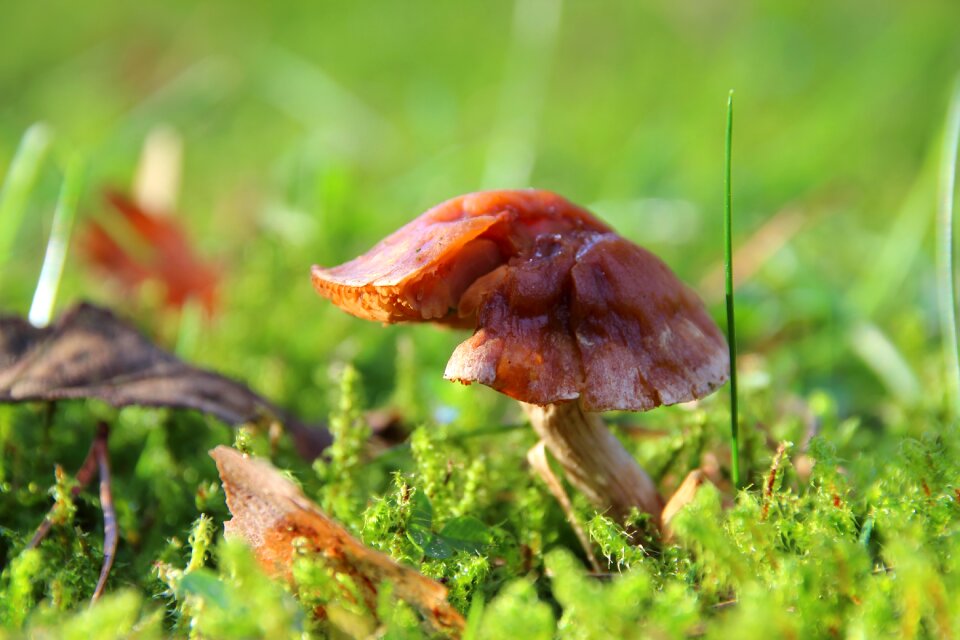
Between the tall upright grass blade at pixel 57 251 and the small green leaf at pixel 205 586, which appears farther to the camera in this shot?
the tall upright grass blade at pixel 57 251

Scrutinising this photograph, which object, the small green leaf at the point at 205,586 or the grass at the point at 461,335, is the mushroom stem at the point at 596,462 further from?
the small green leaf at the point at 205,586

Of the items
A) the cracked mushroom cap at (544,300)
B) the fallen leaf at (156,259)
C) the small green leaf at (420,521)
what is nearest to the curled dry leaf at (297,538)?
the small green leaf at (420,521)

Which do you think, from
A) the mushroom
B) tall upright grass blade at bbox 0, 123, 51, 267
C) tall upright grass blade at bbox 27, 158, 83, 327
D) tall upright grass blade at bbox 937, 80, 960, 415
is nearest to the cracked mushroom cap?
A: the mushroom

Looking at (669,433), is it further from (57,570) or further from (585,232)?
(57,570)

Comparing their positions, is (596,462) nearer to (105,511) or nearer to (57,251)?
(105,511)

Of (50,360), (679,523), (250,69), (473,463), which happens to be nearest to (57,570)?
(50,360)
